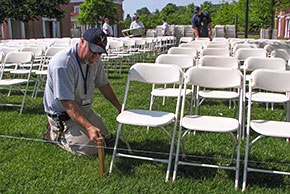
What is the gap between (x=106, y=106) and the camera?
227 inches

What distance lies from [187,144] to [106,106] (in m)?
2.18

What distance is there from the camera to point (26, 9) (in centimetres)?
1964

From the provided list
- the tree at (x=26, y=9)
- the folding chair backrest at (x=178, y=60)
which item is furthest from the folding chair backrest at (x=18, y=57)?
Result: the tree at (x=26, y=9)

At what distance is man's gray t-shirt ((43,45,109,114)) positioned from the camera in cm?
330

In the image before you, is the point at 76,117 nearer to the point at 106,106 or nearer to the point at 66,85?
the point at 66,85

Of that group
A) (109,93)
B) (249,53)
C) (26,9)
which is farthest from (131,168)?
(26,9)

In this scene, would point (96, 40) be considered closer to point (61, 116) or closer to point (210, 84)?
point (61, 116)

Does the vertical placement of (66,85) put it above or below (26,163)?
above

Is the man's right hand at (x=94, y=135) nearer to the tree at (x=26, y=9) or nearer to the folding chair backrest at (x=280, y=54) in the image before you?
the folding chair backrest at (x=280, y=54)

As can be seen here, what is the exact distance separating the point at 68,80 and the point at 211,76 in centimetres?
161

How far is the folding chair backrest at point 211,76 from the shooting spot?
362 cm

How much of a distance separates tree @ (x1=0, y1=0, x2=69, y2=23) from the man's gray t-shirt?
17.6 meters

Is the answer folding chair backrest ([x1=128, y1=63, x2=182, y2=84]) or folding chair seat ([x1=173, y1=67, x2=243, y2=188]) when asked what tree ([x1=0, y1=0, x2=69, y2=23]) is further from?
folding chair seat ([x1=173, y1=67, x2=243, y2=188])

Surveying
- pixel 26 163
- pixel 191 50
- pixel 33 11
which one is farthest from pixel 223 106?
pixel 33 11
